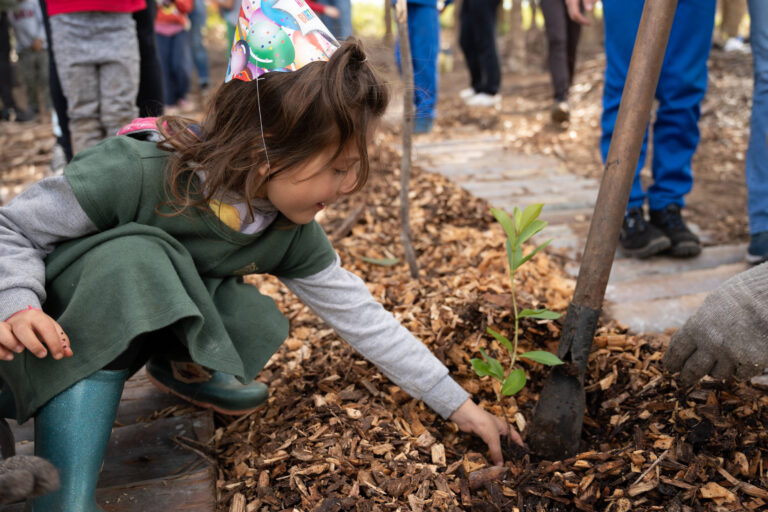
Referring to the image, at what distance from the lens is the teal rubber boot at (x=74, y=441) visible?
1285 millimetres

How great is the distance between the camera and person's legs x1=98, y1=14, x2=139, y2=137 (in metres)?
3.05

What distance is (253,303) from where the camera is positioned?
1.71 metres

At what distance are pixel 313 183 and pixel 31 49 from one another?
6.89m

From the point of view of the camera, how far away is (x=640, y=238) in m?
2.73

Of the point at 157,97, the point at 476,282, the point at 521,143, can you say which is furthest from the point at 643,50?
the point at 521,143

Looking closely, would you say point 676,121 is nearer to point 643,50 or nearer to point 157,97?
point 643,50

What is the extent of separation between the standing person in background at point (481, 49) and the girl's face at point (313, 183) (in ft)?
16.2

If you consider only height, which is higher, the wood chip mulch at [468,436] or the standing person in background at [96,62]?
the standing person in background at [96,62]

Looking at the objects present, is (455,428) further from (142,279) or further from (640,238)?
(640,238)

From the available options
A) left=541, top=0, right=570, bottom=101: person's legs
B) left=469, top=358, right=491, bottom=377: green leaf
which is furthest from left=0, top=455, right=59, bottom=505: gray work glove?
left=541, top=0, right=570, bottom=101: person's legs

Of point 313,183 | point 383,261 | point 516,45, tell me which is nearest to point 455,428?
point 313,183

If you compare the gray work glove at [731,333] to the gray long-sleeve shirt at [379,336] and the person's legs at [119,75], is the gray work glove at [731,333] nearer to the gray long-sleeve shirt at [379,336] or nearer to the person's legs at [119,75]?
the gray long-sleeve shirt at [379,336]

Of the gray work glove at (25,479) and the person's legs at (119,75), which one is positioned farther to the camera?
the person's legs at (119,75)

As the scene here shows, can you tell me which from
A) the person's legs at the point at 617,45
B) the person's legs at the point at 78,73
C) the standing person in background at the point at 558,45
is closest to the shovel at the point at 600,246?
the person's legs at the point at 617,45
